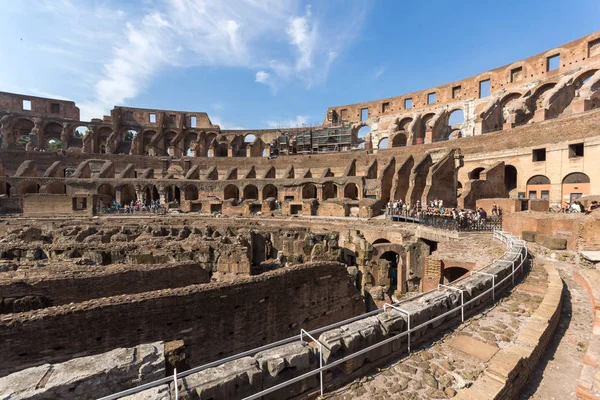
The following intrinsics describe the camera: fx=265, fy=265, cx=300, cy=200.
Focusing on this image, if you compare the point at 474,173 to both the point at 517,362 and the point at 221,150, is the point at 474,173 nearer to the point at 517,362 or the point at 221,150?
the point at 517,362

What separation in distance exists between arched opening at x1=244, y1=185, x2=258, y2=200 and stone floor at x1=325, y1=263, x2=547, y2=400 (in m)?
30.9

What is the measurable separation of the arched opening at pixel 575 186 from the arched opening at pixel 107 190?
44938 mm

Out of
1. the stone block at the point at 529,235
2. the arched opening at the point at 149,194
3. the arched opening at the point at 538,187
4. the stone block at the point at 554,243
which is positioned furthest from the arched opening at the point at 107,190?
the arched opening at the point at 538,187

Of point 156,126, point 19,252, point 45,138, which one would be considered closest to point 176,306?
point 19,252

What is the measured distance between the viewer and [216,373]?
9.24 ft

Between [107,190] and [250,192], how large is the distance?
17500mm

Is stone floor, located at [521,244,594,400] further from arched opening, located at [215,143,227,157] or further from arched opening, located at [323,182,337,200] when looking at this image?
arched opening, located at [215,143,227,157]

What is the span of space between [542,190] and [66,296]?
30073 millimetres

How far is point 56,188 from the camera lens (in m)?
31.1

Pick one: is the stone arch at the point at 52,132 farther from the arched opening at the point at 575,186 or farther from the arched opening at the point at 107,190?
the arched opening at the point at 575,186

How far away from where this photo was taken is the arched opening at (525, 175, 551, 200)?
2170 cm

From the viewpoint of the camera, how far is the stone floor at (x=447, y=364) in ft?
10.3

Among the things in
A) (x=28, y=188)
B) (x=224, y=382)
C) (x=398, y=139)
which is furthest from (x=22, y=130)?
(x=224, y=382)

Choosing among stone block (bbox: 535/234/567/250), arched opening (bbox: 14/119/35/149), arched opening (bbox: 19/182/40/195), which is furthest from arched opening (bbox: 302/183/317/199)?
arched opening (bbox: 14/119/35/149)
